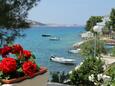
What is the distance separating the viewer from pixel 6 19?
9734mm

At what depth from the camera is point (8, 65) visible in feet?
15.5

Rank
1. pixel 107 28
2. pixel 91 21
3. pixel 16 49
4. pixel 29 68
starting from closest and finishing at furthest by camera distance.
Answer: pixel 29 68 < pixel 16 49 < pixel 107 28 < pixel 91 21

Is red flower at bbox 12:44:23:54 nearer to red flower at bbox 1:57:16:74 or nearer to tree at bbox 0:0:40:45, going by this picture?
red flower at bbox 1:57:16:74

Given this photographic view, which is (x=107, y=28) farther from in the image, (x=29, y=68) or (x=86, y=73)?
(x=29, y=68)

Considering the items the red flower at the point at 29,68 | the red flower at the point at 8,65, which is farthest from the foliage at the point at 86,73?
the red flower at the point at 8,65

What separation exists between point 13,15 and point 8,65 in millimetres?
5522

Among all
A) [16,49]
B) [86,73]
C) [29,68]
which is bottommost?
[86,73]

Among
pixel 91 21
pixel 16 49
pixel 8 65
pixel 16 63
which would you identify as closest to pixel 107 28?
pixel 91 21

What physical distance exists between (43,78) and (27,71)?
18.9 inches

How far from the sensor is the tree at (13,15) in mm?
9719

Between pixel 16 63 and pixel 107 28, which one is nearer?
pixel 16 63

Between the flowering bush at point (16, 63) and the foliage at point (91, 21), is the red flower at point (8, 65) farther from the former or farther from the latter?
the foliage at point (91, 21)

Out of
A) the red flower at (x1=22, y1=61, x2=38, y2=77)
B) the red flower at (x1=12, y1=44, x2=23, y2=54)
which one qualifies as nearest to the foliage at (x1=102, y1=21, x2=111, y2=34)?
the red flower at (x1=12, y1=44, x2=23, y2=54)

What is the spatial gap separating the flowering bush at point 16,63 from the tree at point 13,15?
4524mm
